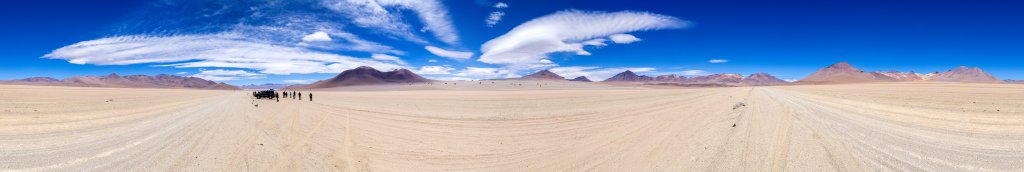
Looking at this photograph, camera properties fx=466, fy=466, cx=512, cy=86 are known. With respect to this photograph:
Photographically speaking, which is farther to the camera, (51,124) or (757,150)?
(51,124)

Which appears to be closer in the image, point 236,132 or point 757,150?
point 757,150

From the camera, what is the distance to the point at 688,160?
8477mm

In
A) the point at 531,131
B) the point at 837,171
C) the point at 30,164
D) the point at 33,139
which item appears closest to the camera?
the point at 837,171

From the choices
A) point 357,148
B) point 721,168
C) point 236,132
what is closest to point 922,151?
point 721,168

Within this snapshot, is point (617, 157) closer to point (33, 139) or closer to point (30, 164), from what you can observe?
point (30, 164)

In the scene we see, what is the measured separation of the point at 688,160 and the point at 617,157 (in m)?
1.34

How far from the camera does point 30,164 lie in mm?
8320

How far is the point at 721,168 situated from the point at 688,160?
0.74m

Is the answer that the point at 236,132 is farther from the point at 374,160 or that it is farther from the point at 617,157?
the point at 617,157

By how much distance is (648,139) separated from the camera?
1113 cm

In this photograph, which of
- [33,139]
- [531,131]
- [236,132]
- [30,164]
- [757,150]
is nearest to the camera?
[30,164]

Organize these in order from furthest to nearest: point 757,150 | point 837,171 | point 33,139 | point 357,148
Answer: point 33,139 → point 357,148 → point 757,150 → point 837,171

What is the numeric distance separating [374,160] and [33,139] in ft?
29.3

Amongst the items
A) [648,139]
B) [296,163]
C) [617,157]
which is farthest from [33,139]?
[648,139]
